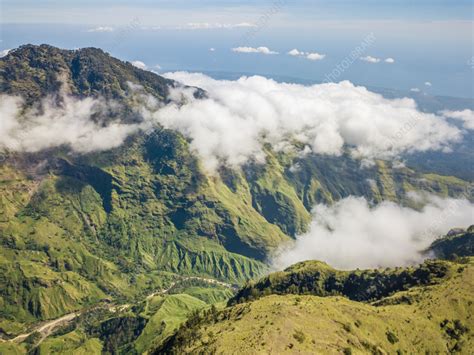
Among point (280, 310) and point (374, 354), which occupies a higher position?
point (280, 310)

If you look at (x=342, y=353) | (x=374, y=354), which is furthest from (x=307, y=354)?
(x=374, y=354)

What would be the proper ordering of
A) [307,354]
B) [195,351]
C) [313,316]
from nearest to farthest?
1. [307,354]
2. [195,351]
3. [313,316]

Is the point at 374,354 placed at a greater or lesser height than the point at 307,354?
lesser

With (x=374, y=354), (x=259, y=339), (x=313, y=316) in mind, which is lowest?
(x=374, y=354)

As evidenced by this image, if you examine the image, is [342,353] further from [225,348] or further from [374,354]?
[225,348]

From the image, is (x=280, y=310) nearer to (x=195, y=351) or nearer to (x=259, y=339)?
(x=259, y=339)

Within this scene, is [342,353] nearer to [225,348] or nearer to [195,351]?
[225,348]

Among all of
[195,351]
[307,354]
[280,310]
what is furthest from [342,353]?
[195,351]

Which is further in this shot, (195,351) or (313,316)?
(313,316)

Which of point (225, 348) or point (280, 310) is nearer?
point (225, 348)

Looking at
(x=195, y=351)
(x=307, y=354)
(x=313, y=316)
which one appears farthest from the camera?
(x=313, y=316)
